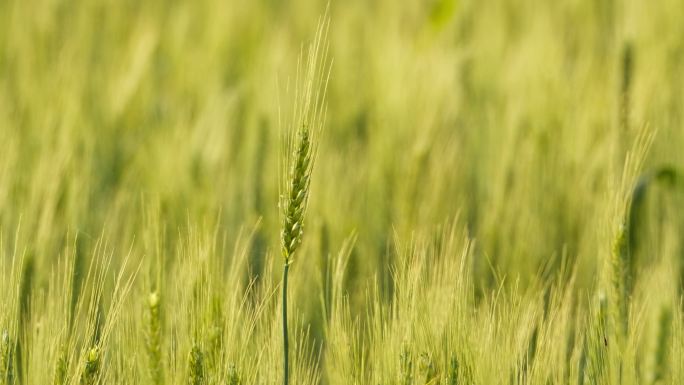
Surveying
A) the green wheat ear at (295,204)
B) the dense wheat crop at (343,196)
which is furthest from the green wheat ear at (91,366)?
the green wheat ear at (295,204)

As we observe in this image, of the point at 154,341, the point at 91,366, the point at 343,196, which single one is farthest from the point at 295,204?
the point at 343,196

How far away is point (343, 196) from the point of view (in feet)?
9.27

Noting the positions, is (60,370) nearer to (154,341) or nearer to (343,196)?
(154,341)

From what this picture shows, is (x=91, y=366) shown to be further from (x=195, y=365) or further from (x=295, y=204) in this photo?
(x=295, y=204)

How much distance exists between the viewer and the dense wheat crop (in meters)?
1.77

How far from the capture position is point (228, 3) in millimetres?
4578

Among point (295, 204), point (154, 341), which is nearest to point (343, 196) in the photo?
point (295, 204)

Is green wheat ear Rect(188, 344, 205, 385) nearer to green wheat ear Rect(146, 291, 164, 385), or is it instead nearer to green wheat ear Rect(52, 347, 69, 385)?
green wheat ear Rect(146, 291, 164, 385)

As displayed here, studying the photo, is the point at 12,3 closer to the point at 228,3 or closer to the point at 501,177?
the point at 228,3

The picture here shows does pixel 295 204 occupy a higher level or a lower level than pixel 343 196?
higher

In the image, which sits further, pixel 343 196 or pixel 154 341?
pixel 343 196

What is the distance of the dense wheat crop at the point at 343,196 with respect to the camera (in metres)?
1.77

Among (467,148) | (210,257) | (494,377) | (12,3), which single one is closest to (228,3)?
(12,3)

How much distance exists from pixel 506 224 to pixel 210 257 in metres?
1.07
